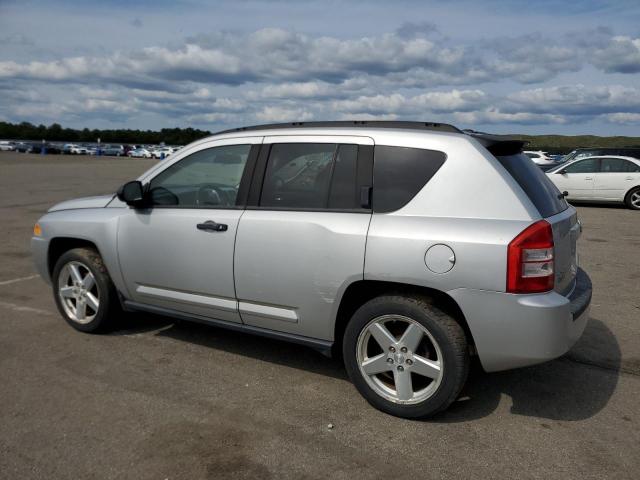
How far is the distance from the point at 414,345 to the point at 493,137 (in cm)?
142

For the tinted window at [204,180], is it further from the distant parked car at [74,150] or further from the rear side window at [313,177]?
the distant parked car at [74,150]

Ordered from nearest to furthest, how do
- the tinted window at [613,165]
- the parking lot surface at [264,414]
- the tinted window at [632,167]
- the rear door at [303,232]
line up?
the parking lot surface at [264,414] → the rear door at [303,232] → the tinted window at [632,167] → the tinted window at [613,165]

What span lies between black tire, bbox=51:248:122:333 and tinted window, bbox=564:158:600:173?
1463 centimetres

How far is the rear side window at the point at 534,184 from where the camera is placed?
3.53 meters

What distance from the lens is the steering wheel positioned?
4.36m

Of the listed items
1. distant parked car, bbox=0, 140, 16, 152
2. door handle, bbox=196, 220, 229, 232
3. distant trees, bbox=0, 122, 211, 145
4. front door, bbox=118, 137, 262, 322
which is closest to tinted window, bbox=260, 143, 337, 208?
front door, bbox=118, 137, 262, 322

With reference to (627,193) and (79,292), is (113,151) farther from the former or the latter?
(79,292)

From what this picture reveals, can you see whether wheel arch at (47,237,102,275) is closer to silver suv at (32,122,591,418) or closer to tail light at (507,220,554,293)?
silver suv at (32,122,591,418)

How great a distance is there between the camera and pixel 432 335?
345 cm

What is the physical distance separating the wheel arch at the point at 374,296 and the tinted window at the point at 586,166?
14.5 meters

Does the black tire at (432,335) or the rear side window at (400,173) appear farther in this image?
the rear side window at (400,173)

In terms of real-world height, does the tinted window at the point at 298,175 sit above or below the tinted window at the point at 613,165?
below

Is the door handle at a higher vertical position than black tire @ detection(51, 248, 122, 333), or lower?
higher

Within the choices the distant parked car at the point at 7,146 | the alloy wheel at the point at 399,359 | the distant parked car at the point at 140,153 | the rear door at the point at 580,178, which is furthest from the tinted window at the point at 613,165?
the distant parked car at the point at 7,146
